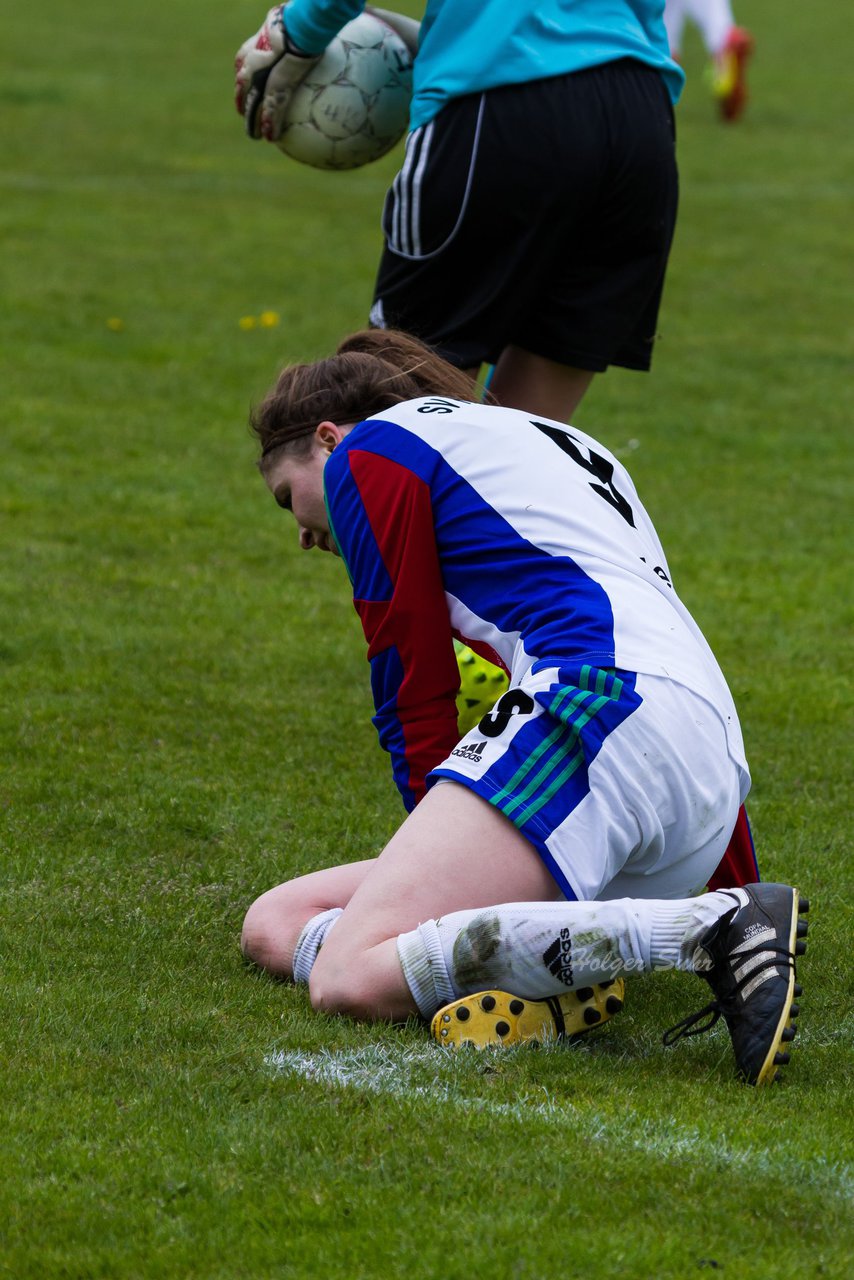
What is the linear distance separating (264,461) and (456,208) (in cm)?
108

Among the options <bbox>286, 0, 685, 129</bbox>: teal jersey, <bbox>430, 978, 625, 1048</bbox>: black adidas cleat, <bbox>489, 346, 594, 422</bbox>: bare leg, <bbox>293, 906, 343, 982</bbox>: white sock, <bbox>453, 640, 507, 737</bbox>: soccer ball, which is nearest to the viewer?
<bbox>430, 978, 625, 1048</bbox>: black adidas cleat

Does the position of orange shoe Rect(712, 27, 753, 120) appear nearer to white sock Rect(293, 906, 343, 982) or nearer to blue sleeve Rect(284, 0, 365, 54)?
blue sleeve Rect(284, 0, 365, 54)

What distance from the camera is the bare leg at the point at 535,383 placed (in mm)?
Result: 4297

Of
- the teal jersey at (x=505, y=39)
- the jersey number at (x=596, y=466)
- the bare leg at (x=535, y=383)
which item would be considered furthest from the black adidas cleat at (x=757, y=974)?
the teal jersey at (x=505, y=39)

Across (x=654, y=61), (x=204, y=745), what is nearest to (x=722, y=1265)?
(x=204, y=745)

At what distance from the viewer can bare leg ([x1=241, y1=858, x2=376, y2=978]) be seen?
302cm

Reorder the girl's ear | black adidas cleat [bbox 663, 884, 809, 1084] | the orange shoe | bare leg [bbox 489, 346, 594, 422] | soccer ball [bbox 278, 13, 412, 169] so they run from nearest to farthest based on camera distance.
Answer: black adidas cleat [bbox 663, 884, 809, 1084], the girl's ear, bare leg [bbox 489, 346, 594, 422], soccer ball [bbox 278, 13, 412, 169], the orange shoe

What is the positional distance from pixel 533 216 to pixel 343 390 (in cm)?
106

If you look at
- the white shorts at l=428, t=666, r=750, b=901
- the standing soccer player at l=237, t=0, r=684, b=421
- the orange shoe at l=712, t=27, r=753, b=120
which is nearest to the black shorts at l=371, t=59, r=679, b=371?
the standing soccer player at l=237, t=0, r=684, b=421

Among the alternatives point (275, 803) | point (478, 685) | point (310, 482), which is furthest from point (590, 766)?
point (275, 803)

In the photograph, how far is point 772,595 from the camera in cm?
558

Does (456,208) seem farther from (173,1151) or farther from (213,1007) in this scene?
(173,1151)

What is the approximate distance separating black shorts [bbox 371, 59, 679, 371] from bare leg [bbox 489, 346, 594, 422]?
0.19ft

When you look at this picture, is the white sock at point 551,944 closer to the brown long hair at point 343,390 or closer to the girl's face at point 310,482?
the girl's face at point 310,482
